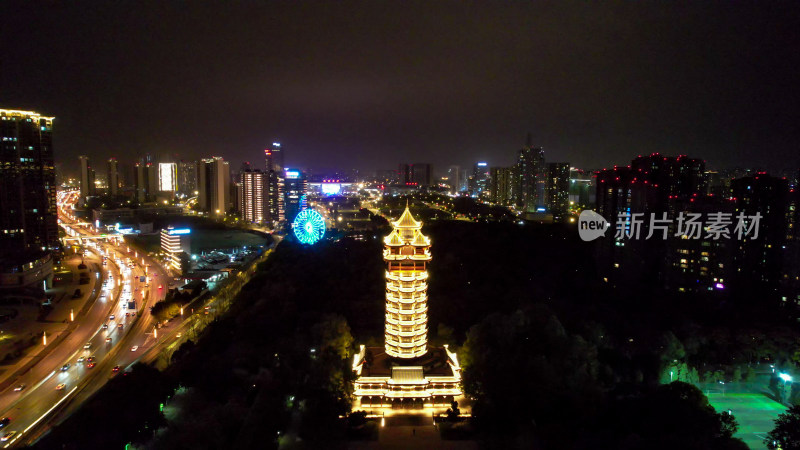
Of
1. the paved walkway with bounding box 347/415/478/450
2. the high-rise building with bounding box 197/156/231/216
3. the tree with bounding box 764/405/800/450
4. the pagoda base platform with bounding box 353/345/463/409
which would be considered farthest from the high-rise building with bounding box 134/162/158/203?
the tree with bounding box 764/405/800/450

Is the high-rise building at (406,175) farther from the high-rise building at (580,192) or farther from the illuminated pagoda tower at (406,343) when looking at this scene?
the illuminated pagoda tower at (406,343)

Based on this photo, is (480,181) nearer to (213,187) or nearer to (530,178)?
(530,178)

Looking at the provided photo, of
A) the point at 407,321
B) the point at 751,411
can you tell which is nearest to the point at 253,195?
the point at 407,321

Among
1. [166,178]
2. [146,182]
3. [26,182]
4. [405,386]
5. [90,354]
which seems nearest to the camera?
[405,386]

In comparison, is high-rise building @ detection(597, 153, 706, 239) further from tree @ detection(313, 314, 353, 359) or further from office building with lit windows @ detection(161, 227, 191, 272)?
office building with lit windows @ detection(161, 227, 191, 272)

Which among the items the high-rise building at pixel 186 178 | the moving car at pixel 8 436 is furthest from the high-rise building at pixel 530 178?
the high-rise building at pixel 186 178

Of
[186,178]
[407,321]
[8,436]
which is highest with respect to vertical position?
[186,178]
